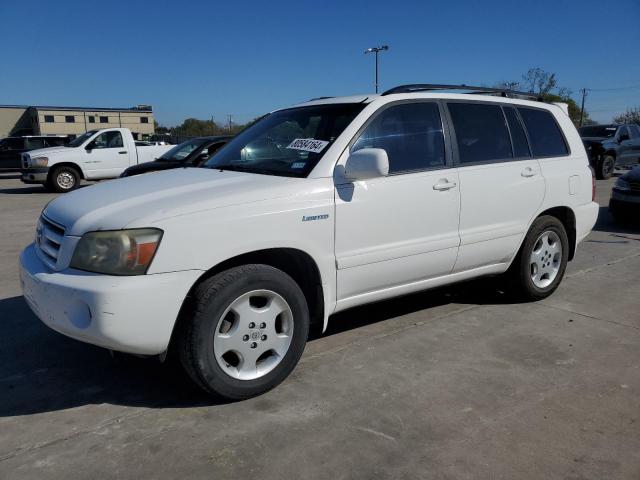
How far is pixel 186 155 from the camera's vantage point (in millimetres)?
11539

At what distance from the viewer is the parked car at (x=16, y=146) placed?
67.6 ft

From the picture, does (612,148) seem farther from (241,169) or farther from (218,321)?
(218,321)

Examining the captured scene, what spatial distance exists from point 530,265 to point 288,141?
2342 millimetres

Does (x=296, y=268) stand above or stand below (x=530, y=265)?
above

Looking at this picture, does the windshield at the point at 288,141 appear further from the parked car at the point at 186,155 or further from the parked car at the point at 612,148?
the parked car at the point at 612,148

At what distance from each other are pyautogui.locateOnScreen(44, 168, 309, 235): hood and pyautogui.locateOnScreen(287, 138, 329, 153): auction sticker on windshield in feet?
1.07

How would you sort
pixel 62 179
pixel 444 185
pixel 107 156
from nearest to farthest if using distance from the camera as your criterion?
1. pixel 444 185
2. pixel 62 179
3. pixel 107 156

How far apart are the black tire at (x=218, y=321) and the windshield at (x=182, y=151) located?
8.82m

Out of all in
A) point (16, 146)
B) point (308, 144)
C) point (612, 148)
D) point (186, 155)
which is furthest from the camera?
point (16, 146)

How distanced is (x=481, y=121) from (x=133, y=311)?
3000mm

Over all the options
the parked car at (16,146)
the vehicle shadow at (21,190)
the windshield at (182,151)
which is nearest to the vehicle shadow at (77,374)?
the windshield at (182,151)

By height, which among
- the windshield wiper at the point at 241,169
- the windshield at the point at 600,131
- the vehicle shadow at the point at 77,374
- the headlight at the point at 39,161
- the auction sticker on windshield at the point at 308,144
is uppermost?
the windshield at the point at 600,131

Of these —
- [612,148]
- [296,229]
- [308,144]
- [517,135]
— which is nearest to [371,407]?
[296,229]

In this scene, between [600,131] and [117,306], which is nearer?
[117,306]
